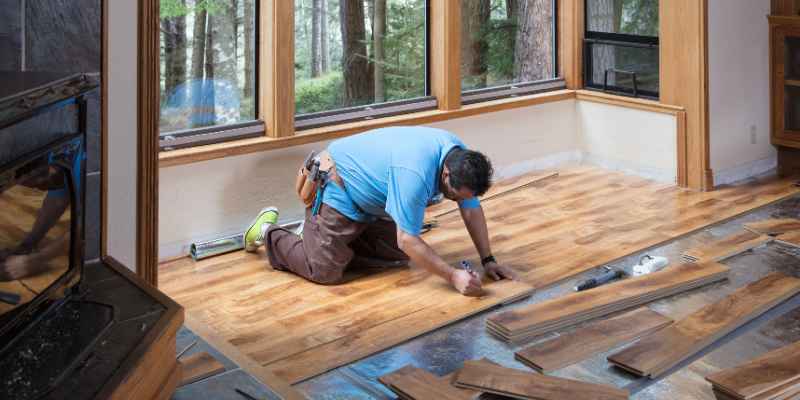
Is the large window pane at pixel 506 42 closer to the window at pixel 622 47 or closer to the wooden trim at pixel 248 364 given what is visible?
the window at pixel 622 47

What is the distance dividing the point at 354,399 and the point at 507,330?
741mm

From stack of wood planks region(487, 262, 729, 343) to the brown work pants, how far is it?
2.99ft

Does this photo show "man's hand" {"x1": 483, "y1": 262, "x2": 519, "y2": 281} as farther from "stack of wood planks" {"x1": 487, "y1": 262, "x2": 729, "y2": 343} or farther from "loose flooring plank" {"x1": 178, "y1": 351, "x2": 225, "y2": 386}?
"loose flooring plank" {"x1": 178, "y1": 351, "x2": 225, "y2": 386}

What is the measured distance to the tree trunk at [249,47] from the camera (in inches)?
199

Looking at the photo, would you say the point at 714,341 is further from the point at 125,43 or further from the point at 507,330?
the point at 125,43

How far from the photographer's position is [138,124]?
316 cm

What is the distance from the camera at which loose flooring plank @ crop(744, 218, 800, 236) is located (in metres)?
5.00

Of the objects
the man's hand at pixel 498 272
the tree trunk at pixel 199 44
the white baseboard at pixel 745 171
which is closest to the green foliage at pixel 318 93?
the tree trunk at pixel 199 44

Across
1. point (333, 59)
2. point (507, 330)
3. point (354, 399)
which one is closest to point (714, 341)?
point (507, 330)

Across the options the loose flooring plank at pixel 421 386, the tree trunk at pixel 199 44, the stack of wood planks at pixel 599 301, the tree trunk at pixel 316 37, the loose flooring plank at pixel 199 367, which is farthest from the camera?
the tree trunk at pixel 316 37

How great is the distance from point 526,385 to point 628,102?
352 centimetres

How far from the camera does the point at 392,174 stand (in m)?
4.11

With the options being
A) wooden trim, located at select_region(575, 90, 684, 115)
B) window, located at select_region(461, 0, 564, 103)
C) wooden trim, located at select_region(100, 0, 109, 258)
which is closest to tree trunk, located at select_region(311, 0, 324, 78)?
window, located at select_region(461, 0, 564, 103)

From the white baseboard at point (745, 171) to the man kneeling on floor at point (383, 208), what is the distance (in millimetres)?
2323
